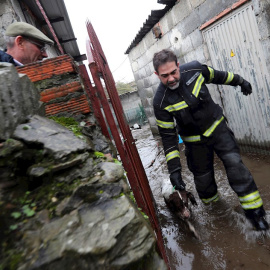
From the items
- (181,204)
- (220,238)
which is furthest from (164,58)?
(220,238)

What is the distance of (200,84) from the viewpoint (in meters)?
2.53

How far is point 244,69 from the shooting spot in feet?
13.2

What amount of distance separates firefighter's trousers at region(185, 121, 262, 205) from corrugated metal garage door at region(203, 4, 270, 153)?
6.00 ft

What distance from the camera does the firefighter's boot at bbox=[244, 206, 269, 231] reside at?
90.7 inches

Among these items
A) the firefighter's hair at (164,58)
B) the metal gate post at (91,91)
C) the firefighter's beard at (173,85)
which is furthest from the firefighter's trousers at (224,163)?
the metal gate post at (91,91)

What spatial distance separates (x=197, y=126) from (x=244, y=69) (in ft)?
7.41

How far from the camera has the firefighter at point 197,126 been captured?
2387mm

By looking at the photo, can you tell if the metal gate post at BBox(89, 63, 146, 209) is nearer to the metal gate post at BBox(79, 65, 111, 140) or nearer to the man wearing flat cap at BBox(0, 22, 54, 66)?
the metal gate post at BBox(79, 65, 111, 140)

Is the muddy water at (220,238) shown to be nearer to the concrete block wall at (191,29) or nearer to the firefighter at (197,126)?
the firefighter at (197,126)

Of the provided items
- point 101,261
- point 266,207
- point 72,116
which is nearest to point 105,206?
point 101,261

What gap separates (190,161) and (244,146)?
244 cm

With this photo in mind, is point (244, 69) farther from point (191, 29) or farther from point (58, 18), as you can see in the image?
point (58, 18)

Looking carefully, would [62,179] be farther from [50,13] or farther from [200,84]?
[50,13]

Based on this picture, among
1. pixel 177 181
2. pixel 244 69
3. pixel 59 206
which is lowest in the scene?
pixel 177 181
